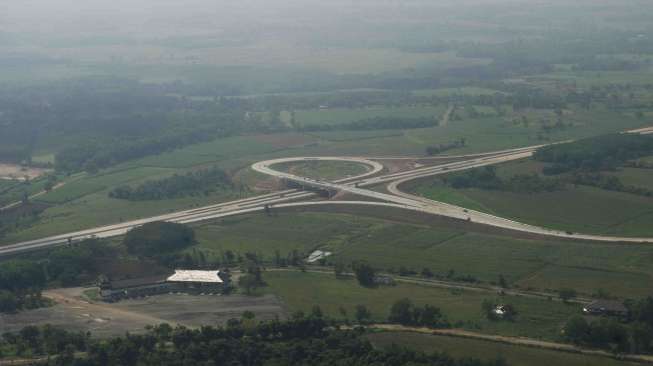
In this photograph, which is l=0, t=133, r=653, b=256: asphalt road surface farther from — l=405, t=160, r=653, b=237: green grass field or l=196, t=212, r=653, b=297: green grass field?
l=196, t=212, r=653, b=297: green grass field

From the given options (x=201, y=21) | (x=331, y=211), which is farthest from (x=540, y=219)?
(x=201, y=21)

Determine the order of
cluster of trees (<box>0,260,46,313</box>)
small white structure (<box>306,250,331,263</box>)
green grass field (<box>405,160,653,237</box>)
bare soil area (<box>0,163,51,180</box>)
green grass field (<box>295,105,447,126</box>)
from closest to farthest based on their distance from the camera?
cluster of trees (<box>0,260,46,313</box>) < small white structure (<box>306,250,331,263</box>) < green grass field (<box>405,160,653,237</box>) < bare soil area (<box>0,163,51,180</box>) < green grass field (<box>295,105,447,126</box>)

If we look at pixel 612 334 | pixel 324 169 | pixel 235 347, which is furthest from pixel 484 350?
pixel 324 169

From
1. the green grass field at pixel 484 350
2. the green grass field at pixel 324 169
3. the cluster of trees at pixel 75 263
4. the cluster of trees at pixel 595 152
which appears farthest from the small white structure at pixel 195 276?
the cluster of trees at pixel 595 152

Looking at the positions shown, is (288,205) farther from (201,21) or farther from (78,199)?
(201,21)

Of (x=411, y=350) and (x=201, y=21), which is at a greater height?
(x=201, y=21)

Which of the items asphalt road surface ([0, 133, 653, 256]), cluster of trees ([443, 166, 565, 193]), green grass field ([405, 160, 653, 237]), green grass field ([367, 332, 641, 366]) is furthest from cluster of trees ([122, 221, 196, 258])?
cluster of trees ([443, 166, 565, 193])

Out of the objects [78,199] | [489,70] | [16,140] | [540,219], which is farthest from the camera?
[489,70]
